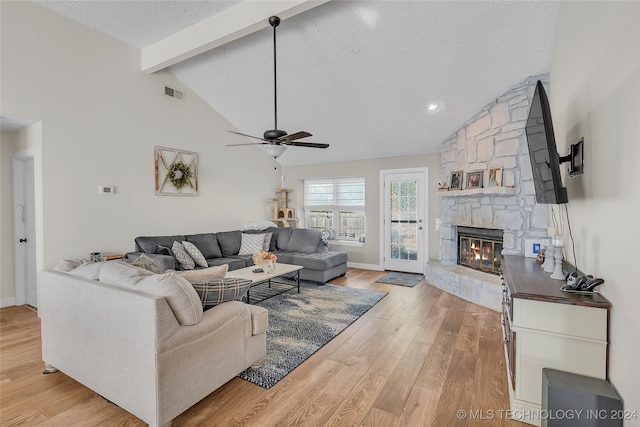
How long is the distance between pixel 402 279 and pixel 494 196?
209 centimetres

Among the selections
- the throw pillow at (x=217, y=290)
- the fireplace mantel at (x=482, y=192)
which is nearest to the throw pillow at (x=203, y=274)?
the throw pillow at (x=217, y=290)

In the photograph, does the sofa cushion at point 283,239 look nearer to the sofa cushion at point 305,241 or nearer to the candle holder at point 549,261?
the sofa cushion at point 305,241

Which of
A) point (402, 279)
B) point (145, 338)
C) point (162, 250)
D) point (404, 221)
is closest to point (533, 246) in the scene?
point (402, 279)

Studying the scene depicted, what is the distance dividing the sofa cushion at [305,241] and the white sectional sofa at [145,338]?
11.1 feet

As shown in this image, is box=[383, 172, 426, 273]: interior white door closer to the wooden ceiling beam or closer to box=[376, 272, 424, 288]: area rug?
box=[376, 272, 424, 288]: area rug

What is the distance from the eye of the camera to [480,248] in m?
4.43

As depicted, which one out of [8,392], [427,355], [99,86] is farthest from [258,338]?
[99,86]

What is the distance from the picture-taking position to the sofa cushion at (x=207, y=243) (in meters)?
4.95

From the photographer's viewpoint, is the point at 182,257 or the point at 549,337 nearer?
the point at 549,337

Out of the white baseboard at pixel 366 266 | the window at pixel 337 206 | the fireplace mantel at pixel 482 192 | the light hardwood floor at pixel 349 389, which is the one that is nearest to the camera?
the light hardwood floor at pixel 349 389

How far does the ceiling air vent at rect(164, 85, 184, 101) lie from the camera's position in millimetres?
4734

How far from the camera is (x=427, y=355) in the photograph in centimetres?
265

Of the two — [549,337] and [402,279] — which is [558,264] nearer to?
[549,337]

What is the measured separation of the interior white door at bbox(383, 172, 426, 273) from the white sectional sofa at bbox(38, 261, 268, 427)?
4.18 meters
